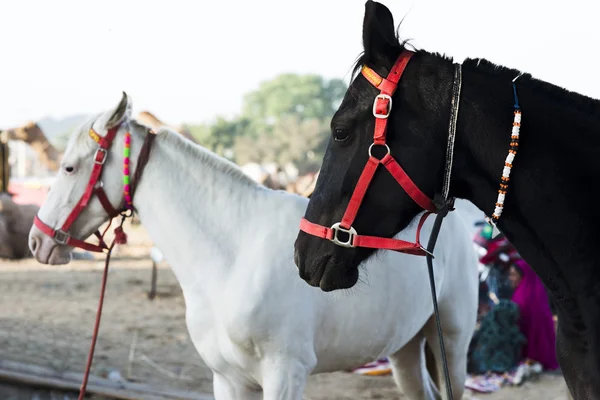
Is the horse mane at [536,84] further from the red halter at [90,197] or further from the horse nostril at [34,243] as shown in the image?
the horse nostril at [34,243]

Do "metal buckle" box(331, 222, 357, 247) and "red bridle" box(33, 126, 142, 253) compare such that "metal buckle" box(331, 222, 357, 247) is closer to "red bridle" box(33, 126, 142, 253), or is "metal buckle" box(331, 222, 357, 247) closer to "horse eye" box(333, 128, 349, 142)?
"horse eye" box(333, 128, 349, 142)

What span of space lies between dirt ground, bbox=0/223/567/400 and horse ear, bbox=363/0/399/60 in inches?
161

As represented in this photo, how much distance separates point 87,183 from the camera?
294cm

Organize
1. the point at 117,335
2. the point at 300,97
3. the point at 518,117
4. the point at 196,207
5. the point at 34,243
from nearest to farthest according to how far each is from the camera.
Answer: the point at 518,117 < the point at 196,207 < the point at 34,243 < the point at 117,335 < the point at 300,97

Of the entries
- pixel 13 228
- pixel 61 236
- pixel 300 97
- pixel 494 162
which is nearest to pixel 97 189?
pixel 61 236

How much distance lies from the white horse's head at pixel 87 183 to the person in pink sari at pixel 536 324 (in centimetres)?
463

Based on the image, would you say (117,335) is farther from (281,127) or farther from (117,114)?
(281,127)

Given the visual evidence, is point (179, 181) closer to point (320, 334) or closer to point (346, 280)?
point (320, 334)

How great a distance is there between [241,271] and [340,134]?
120 centimetres

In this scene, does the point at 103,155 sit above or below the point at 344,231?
below

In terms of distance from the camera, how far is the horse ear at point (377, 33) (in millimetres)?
1627

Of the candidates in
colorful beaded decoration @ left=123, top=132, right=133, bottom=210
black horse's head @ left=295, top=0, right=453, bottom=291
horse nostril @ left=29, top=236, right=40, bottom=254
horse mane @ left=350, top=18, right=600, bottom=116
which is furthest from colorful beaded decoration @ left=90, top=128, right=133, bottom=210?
horse mane @ left=350, top=18, right=600, bottom=116

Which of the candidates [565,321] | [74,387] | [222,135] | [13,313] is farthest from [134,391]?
[222,135]

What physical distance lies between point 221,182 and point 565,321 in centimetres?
171
